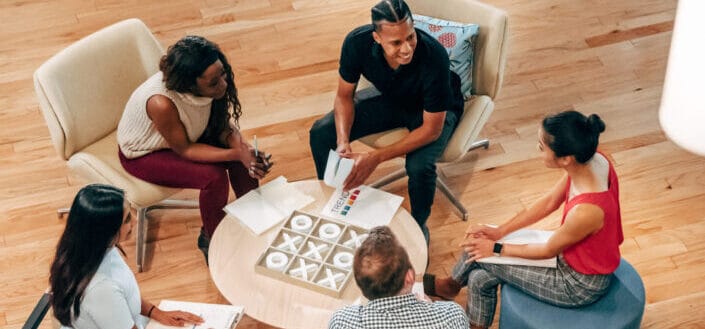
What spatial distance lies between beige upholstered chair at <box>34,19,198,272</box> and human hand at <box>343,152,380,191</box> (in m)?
0.78

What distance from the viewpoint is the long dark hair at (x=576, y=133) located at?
8.05 feet

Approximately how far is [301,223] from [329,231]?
0.38 ft

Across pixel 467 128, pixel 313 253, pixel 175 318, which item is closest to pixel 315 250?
pixel 313 253

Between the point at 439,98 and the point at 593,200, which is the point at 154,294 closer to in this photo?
the point at 439,98

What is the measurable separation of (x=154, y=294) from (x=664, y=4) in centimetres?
370

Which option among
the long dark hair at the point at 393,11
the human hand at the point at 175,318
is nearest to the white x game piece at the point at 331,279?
the human hand at the point at 175,318

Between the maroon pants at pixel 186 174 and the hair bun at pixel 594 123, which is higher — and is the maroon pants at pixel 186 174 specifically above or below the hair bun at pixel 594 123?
below

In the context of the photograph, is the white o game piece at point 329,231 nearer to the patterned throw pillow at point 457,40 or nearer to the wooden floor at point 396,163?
the wooden floor at point 396,163

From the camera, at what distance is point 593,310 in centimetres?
263

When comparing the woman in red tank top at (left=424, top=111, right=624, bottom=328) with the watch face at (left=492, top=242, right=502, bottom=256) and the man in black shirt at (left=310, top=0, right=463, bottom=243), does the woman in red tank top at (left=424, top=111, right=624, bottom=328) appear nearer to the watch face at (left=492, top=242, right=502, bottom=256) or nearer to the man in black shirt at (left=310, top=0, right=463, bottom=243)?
the watch face at (left=492, top=242, right=502, bottom=256)

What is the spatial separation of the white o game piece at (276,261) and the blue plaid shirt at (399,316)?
25.4 inches

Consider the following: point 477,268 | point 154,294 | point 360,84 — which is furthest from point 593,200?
point 154,294

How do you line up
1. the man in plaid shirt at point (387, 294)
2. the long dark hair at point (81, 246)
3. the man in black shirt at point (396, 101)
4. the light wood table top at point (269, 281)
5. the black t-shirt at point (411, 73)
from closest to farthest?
the man in plaid shirt at point (387, 294)
the long dark hair at point (81, 246)
the light wood table top at point (269, 281)
the man in black shirt at point (396, 101)
the black t-shirt at point (411, 73)

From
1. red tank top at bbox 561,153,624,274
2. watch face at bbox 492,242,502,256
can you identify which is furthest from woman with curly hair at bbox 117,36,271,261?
red tank top at bbox 561,153,624,274
